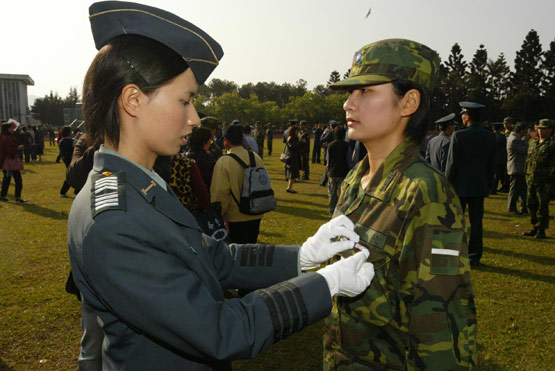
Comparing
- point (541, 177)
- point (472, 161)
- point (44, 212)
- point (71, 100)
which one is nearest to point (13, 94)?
point (71, 100)

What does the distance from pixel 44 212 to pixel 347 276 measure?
37.6 feet

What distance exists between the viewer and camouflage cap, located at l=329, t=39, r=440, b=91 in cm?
211

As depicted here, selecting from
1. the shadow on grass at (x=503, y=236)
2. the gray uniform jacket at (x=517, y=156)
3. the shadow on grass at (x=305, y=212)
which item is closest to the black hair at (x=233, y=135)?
the shadow on grass at (x=305, y=212)

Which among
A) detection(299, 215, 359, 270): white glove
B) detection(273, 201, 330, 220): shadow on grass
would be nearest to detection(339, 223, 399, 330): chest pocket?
detection(299, 215, 359, 270): white glove

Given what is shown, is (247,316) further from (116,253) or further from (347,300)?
(347,300)

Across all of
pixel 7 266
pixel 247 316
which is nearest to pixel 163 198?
pixel 247 316

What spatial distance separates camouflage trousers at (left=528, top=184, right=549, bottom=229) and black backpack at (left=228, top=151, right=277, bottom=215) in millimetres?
6774

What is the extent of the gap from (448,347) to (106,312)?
134cm

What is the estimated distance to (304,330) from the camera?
4930 millimetres

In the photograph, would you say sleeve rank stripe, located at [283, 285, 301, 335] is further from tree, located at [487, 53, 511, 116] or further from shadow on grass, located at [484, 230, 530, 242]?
tree, located at [487, 53, 511, 116]

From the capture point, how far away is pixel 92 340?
2.12m

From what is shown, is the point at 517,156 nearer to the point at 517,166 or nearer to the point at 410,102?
the point at 517,166

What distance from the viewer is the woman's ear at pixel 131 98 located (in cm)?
145

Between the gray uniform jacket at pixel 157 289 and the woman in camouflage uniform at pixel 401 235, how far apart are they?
21.6 inches
